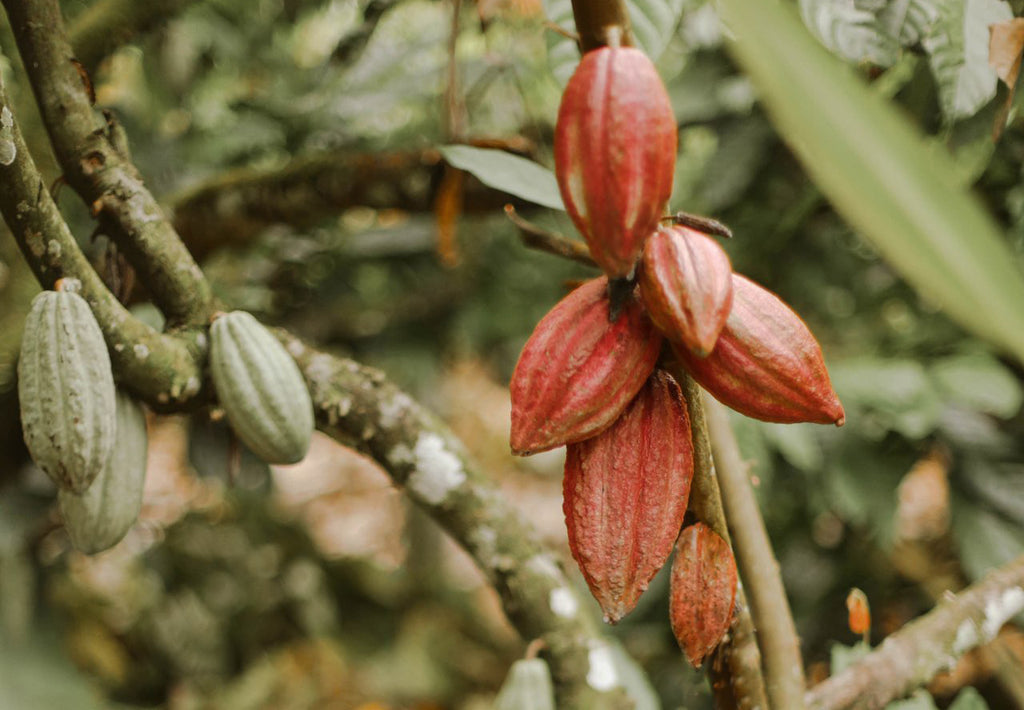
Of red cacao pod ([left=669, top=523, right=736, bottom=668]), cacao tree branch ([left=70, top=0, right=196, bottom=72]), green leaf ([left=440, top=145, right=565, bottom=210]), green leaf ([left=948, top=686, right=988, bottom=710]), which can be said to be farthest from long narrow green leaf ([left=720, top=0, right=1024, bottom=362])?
cacao tree branch ([left=70, top=0, right=196, bottom=72])

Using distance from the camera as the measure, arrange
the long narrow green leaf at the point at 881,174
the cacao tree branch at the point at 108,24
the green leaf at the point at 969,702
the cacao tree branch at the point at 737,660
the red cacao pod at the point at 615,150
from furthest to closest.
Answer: the cacao tree branch at the point at 108,24 < the green leaf at the point at 969,702 < the cacao tree branch at the point at 737,660 < the red cacao pod at the point at 615,150 < the long narrow green leaf at the point at 881,174

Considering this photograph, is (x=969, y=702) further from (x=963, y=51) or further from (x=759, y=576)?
(x=963, y=51)

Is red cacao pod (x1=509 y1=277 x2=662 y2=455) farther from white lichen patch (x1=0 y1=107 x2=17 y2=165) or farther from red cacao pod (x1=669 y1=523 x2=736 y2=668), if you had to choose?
white lichen patch (x1=0 y1=107 x2=17 y2=165)

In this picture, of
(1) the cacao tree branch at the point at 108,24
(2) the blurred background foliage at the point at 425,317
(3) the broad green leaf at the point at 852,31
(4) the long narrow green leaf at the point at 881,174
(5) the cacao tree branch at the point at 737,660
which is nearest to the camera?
(4) the long narrow green leaf at the point at 881,174

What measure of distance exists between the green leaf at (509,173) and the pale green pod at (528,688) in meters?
0.33

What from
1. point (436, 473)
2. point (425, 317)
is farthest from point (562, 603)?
point (425, 317)

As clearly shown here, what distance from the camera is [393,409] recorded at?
563mm

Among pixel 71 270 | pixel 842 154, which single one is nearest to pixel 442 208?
pixel 71 270

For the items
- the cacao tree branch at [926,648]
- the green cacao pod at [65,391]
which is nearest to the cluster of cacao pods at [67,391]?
the green cacao pod at [65,391]

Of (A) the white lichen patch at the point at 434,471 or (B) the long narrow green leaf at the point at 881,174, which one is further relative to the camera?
(A) the white lichen patch at the point at 434,471

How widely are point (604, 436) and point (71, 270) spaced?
0.98 ft

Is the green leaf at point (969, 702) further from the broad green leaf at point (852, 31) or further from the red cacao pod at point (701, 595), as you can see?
the broad green leaf at point (852, 31)

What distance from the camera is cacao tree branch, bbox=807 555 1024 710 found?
1.81 ft

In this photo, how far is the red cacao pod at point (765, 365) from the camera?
0.35m
